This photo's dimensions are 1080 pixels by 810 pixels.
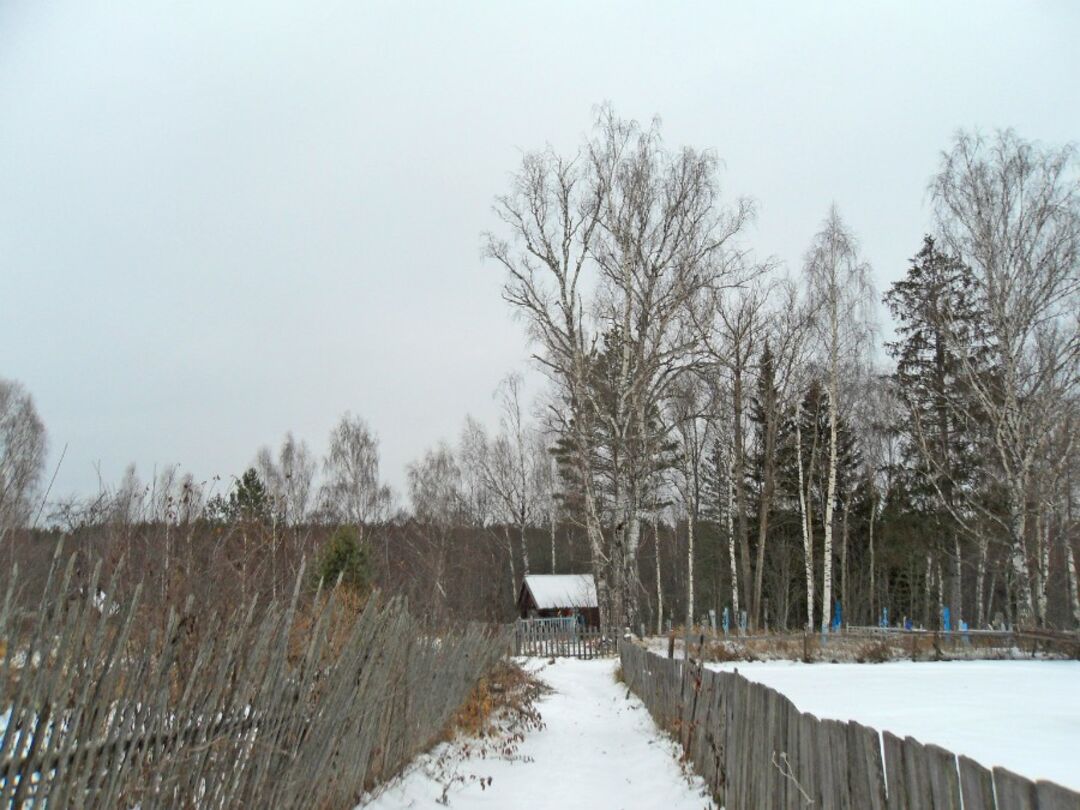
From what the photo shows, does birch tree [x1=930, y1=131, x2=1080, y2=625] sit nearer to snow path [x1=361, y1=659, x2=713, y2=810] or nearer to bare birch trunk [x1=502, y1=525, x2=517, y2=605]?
snow path [x1=361, y1=659, x2=713, y2=810]

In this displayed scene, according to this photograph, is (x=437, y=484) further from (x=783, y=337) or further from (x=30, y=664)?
(x=30, y=664)

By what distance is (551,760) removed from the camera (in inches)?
356

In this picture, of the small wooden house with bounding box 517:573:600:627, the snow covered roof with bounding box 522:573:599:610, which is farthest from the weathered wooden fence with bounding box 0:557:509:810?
the snow covered roof with bounding box 522:573:599:610

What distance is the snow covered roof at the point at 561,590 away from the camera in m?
36.4

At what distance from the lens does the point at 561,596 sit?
3697 centimetres

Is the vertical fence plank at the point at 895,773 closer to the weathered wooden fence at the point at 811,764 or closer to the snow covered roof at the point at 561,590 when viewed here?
the weathered wooden fence at the point at 811,764

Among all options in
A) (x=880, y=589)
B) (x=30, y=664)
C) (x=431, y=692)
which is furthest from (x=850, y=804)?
(x=880, y=589)

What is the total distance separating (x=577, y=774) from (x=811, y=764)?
4.59 m

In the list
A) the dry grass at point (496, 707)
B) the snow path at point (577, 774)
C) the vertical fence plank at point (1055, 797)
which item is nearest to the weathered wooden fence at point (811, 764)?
the vertical fence plank at point (1055, 797)

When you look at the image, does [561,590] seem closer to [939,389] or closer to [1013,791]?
[939,389]

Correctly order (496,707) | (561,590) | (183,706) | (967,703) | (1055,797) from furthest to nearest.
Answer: (561,590)
(496,707)
(967,703)
(183,706)
(1055,797)

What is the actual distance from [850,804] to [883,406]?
30.2 metres

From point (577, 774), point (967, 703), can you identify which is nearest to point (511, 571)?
point (967, 703)

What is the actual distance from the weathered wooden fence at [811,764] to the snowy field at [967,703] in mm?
570
